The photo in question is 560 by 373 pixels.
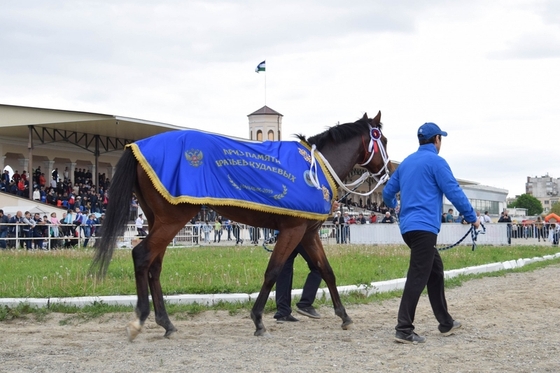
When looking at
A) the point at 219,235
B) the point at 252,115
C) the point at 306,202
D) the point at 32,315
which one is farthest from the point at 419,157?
the point at 252,115

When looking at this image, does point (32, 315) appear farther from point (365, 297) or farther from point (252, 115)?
point (252, 115)

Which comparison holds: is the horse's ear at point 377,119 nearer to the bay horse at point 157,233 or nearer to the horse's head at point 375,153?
the horse's head at point 375,153

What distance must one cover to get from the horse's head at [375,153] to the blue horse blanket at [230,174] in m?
0.99

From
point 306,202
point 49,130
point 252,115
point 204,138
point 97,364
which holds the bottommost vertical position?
point 97,364

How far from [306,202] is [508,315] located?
2974 mm

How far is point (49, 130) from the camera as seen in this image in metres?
40.2

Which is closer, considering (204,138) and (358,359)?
(358,359)

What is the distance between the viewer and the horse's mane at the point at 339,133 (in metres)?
9.02

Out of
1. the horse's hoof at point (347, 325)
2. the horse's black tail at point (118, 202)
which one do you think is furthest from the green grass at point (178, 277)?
the horse's hoof at point (347, 325)

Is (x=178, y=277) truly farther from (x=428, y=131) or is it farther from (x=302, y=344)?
(x=428, y=131)

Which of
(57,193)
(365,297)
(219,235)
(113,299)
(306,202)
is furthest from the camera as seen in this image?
(57,193)

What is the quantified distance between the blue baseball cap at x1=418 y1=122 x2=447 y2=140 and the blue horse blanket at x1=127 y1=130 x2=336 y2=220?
1.35m

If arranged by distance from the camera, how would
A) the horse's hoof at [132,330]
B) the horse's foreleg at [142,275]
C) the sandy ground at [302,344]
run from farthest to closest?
the horse's foreleg at [142,275] → the horse's hoof at [132,330] → the sandy ground at [302,344]

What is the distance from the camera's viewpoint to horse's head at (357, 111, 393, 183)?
9.25 meters
